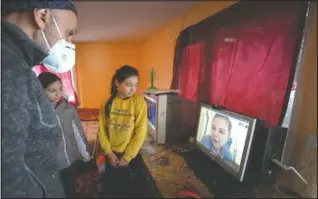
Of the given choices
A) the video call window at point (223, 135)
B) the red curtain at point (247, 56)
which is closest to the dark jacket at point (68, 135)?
the red curtain at point (247, 56)

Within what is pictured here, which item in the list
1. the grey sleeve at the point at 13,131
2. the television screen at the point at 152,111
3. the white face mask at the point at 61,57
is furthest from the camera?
the television screen at the point at 152,111

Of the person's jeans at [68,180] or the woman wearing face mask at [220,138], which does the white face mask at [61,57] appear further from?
the woman wearing face mask at [220,138]

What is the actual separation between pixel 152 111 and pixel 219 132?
0.27m

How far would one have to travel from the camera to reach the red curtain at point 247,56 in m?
0.59

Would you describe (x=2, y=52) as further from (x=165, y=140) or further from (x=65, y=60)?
(x=165, y=140)

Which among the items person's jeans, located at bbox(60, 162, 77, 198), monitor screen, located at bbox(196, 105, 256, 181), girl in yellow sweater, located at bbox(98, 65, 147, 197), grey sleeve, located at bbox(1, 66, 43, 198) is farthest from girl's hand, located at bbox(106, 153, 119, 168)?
monitor screen, located at bbox(196, 105, 256, 181)

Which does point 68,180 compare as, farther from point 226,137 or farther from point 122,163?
point 226,137

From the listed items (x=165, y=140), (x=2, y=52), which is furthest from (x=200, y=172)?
(x=2, y=52)

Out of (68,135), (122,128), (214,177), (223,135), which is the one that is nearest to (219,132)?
(223,135)

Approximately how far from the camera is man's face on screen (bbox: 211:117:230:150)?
735 mm

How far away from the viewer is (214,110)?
2.57 feet

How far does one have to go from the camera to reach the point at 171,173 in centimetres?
66

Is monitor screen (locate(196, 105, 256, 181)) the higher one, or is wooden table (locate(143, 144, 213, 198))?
monitor screen (locate(196, 105, 256, 181))

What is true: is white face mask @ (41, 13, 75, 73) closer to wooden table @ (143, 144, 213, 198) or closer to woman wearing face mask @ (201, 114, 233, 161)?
wooden table @ (143, 144, 213, 198)
